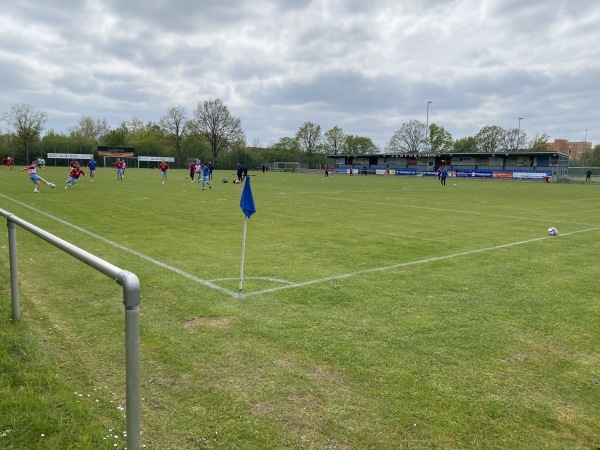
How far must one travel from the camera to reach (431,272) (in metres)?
8.05

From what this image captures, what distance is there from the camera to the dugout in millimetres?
71312

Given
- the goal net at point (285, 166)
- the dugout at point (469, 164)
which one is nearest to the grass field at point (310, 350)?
the dugout at point (469, 164)

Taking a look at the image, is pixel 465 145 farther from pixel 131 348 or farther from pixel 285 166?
pixel 131 348

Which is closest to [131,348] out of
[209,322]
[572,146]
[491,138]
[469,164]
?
[209,322]

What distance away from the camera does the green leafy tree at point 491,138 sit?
106m

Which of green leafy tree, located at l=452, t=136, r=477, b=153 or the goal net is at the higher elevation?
green leafy tree, located at l=452, t=136, r=477, b=153

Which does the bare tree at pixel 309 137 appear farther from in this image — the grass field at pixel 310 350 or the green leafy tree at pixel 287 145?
the grass field at pixel 310 350

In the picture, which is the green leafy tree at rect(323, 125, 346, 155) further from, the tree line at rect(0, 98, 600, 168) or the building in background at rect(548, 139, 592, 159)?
the building in background at rect(548, 139, 592, 159)

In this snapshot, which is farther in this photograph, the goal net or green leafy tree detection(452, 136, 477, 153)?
green leafy tree detection(452, 136, 477, 153)

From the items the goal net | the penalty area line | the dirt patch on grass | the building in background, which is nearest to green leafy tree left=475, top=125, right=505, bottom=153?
the goal net

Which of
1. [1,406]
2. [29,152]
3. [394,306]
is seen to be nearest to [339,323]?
[394,306]

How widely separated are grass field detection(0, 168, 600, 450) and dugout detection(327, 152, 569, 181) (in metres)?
65.3

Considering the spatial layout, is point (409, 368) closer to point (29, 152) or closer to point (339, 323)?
point (339, 323)

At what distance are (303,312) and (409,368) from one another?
1.80m
